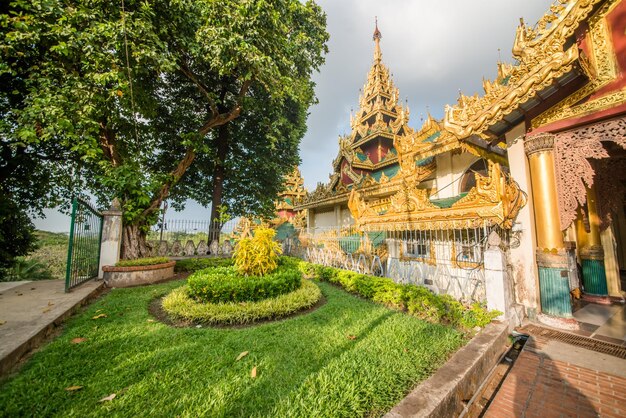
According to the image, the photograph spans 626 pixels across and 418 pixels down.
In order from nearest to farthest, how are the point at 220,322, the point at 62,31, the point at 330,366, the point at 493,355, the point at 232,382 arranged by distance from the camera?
the point at 232,382, the point at 330,366, the point at 493,355, the point at 220,322, the point at 62,31

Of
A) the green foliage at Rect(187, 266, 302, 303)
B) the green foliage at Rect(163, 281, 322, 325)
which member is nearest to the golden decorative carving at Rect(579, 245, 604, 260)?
the green foliage at Rect(163, 281, 322, 325)

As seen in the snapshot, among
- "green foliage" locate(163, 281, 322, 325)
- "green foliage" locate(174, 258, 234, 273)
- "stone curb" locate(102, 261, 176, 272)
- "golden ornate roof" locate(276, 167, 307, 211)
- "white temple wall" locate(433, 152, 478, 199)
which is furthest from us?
"golden ornate roof" locate(276, 167, 307, 211)

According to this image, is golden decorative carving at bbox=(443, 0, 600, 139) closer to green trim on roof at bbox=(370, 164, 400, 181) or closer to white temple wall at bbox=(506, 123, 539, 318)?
white temple wall at bbox=(506, 123, 539, 318)

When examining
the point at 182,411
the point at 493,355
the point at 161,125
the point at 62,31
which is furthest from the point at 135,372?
the point at 161,125

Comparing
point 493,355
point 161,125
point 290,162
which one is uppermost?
point 161,125

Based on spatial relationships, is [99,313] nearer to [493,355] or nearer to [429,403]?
[429,403]

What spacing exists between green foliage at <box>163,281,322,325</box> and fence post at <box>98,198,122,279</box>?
14.1 feet

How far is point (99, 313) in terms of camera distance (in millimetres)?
4711

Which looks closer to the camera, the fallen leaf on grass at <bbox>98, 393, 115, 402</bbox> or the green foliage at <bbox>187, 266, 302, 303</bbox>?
the fallen leaf on grass at <bbox>98, 393, 115, 402</bbox>

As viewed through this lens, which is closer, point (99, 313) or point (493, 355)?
point (493, 355)

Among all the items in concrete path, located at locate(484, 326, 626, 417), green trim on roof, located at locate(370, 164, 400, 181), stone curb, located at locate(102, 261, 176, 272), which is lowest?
concrete path, located at locate(484, 326, 626, 417)

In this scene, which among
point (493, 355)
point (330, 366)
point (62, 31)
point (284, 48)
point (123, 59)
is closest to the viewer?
point (330, 366)

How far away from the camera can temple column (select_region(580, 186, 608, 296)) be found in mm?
6414

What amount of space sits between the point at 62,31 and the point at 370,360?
35.5ft
